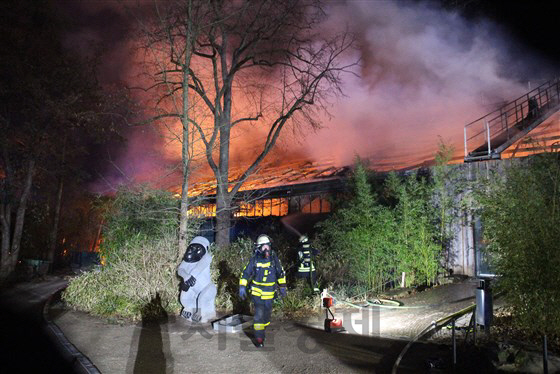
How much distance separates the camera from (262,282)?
260 inches

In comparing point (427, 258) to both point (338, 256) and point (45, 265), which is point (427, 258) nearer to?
point (338, 256)

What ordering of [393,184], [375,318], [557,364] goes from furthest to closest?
[393,184] → [375,318] → [557,364]

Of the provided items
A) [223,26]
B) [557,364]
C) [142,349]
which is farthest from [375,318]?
[223,26]

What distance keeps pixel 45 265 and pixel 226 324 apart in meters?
16.1

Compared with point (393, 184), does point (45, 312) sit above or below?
below

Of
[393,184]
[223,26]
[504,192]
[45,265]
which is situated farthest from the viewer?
[45,265]

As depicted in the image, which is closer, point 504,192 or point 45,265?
point 504,192

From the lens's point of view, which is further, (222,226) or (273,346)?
(222,226)

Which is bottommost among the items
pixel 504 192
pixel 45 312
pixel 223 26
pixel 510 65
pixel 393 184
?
pixel 45 312

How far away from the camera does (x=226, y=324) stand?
737 cm

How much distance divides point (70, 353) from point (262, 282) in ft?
10.2

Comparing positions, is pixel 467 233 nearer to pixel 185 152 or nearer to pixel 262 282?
pixel 262 282

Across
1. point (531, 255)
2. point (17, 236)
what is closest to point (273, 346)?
point (531, 255)

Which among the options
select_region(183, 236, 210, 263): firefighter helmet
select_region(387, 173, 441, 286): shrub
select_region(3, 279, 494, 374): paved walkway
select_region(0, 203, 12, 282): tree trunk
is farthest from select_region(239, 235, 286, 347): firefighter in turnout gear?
select_region(0, 203, 12, 282): tree trunk
